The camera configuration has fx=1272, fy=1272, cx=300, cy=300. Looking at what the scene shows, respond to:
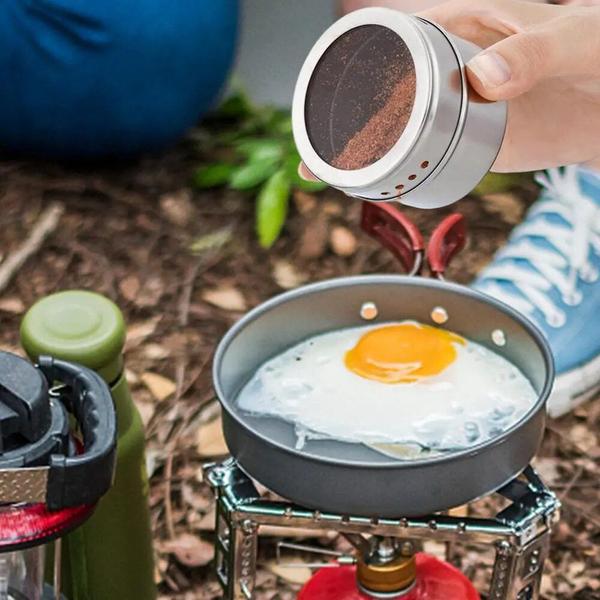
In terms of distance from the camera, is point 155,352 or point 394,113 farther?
point 155,352

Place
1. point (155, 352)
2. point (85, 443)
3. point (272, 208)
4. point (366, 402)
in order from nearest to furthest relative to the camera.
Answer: point (85, 443), point (366, 402), point (155, 352), point (272, 208)

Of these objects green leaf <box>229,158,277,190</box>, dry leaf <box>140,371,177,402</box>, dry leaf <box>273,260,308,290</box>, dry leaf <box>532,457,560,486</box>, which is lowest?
dry leaf <box>140,371,177,402</box>

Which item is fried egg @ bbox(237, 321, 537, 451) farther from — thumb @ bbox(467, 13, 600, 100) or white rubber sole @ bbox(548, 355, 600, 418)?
white rubber sole @ bbox(548, 355, 600, 418)

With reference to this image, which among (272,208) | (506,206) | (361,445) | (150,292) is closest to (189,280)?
(150,292)

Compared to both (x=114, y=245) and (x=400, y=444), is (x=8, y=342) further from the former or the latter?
(x=400, y=444)

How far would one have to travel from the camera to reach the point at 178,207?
7.83ft

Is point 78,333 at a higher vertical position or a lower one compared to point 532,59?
lower

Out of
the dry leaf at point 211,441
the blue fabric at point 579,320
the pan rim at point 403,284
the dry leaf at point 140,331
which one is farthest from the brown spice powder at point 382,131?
Answer: the dry leaf at point 140,331

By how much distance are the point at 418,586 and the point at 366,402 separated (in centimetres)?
22

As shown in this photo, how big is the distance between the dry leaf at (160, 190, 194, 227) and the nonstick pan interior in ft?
3.32

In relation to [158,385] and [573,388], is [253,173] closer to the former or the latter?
[158,385]

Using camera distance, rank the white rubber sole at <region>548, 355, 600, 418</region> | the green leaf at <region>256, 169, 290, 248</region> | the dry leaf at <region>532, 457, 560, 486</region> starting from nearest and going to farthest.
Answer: the dry leaf at <region>532, 457, 560, 486</region> < the white rubber sole at <region>548, 355, 600, 418</region> < the green leaf at <region>256, 169, 290, 248</region>

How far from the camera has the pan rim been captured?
108cm

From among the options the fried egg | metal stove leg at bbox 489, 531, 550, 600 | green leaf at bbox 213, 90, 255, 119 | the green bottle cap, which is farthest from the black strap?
green leaf at bbox 213, 90, 255, 119
